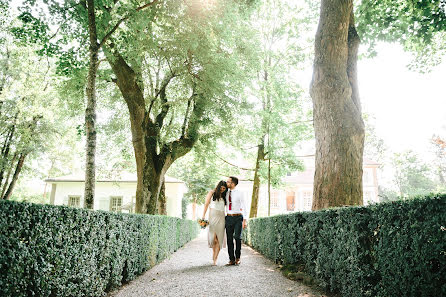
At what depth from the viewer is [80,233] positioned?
12.3 feet

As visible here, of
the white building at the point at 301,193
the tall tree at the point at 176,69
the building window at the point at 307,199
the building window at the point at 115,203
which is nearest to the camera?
the tall tree at the point at 176,69

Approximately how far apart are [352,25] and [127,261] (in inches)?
306

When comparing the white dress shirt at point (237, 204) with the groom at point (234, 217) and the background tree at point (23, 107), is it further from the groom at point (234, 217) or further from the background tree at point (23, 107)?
the background tree at point (23, 107)

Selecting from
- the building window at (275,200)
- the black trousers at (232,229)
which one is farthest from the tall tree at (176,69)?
the building window at (275,200)

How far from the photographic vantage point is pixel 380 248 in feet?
10.3

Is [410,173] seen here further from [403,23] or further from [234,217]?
[234,217]

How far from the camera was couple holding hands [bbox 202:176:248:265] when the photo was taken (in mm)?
7516

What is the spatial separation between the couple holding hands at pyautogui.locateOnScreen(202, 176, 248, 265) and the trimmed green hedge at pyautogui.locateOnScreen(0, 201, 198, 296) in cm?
228

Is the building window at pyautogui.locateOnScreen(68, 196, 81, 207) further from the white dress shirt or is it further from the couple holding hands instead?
the white dress shirt

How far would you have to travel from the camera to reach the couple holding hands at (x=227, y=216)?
7516mm

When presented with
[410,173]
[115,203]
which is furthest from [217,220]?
[410,173]

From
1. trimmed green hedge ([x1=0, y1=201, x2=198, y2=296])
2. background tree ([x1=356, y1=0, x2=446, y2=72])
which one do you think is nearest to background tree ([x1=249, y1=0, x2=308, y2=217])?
background tree ([x1=356, y1=0, x2=446, y2=72])

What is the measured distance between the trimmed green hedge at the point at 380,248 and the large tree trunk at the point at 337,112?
1.09m

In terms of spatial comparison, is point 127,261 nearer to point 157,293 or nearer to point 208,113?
point 157,293
